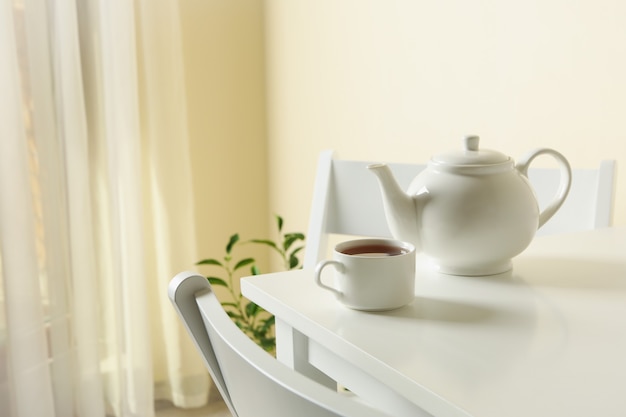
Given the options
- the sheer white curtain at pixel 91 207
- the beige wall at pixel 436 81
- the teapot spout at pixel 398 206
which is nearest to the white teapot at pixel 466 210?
the teapot spout at pixel 398 206

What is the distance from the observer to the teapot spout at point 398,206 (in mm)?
764

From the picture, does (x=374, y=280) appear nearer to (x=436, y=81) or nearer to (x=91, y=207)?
(x=436, y=81)

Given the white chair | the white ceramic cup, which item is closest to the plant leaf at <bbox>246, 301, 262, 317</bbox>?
the white chair

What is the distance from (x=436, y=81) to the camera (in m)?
1.70

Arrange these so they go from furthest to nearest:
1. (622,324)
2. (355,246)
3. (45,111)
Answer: (45,111), (355,246), (622,324)

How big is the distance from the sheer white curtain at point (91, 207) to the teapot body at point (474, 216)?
128cm

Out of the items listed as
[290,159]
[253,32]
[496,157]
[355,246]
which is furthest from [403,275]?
[253,32]

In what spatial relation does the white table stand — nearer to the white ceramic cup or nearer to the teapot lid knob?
the white ceramic cup

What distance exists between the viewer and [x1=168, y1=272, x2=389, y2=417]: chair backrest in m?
0.38

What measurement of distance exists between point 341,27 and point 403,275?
4.71 ft

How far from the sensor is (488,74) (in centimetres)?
155

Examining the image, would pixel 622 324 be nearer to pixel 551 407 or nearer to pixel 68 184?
pixel 551 407

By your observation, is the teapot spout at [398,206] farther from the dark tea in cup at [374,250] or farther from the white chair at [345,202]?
the white chair at [345,202]

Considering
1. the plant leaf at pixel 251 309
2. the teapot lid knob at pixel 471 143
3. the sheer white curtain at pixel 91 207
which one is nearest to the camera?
the teapot lid knob at pixel 471 143
